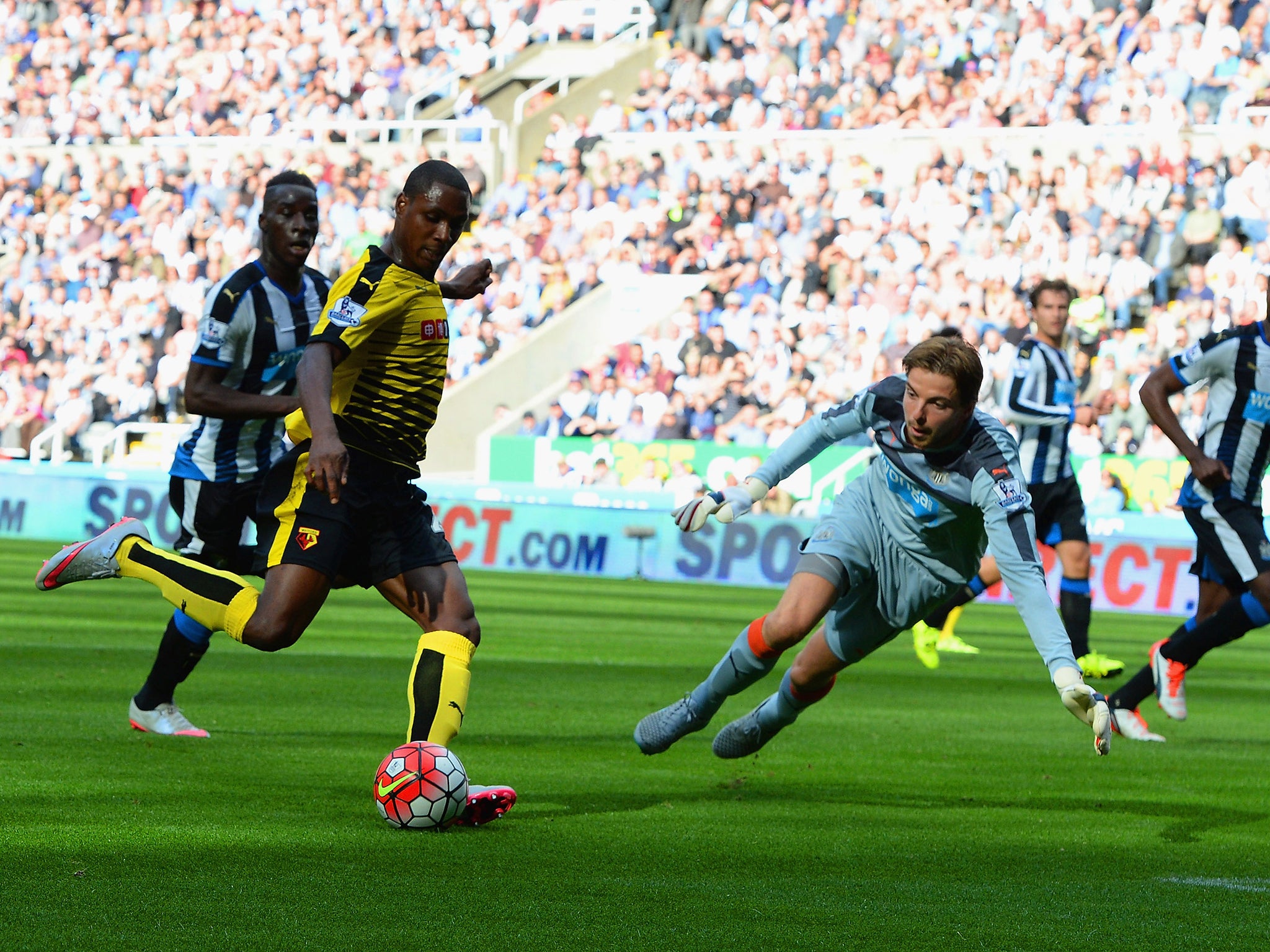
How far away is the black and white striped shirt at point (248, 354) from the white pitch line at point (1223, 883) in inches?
159

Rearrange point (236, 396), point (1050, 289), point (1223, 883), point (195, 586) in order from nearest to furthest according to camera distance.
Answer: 1. point (1223, 883)
2. point (195, 586)
3. point (236, 396)
4. point (1050, 289)

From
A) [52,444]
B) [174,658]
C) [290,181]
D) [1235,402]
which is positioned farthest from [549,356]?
[174,658]

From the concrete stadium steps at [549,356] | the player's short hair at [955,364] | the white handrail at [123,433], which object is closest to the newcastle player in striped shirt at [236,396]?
the player's short hair at [955,364]

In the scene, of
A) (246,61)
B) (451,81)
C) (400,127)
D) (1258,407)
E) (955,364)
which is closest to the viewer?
(955,364)

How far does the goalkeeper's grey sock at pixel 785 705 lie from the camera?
22.1ft

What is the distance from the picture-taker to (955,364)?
6.01 m

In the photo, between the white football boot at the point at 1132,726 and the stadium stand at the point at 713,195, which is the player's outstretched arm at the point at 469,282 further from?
the stadium stand at the point at 713,195

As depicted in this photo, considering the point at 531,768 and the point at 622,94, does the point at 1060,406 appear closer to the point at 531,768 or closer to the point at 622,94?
the point at 531,768

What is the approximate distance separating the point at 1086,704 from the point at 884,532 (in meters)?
1.40

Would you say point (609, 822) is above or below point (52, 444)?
above

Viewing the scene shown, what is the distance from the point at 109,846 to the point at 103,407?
23147 mm

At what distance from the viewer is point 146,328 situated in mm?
28922

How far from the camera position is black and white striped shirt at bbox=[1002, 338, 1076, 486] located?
11562 mm

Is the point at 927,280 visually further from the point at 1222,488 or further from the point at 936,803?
the point at 936,803
